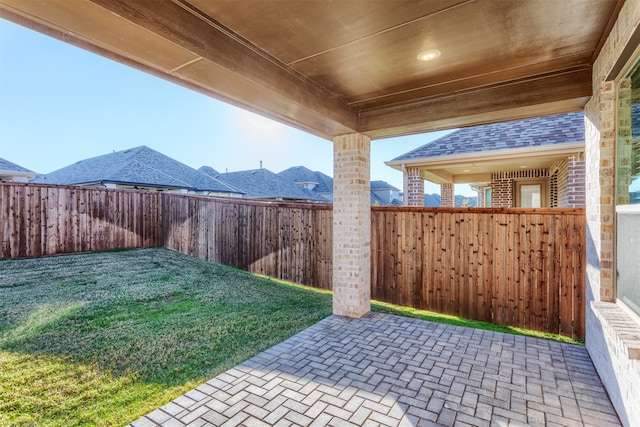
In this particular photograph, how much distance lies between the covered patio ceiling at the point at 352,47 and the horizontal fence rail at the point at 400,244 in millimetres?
1626

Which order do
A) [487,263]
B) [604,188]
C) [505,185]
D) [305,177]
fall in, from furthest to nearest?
1. [305,177]
2. [505,185]
3. [487,263]
4. [604,188]

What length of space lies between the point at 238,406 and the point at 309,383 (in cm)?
63

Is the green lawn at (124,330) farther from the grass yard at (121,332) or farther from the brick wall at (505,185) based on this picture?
the brick wall at (505,185)

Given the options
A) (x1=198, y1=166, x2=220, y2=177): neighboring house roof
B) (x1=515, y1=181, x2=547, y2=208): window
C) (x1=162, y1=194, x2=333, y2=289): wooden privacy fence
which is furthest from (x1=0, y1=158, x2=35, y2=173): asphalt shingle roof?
(x1=515, y1=181, x2=547, y2=208): window

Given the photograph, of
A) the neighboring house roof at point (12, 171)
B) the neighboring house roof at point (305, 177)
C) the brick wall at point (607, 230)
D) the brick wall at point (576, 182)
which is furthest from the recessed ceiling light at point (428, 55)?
the neighboring house roof at point (305, 177)

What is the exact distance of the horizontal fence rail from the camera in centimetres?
398

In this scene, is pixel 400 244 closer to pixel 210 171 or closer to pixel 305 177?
pixel 305 177

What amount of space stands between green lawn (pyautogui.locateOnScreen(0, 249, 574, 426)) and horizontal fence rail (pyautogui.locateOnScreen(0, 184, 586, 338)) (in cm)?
32

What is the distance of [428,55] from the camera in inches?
108

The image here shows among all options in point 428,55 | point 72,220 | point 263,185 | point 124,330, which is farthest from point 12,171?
point 428,55

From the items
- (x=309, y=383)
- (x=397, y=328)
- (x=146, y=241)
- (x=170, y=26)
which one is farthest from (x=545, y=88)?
(x=146, y=241)

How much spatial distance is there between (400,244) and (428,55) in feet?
10.3

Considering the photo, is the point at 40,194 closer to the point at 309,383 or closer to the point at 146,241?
the point at 146,241

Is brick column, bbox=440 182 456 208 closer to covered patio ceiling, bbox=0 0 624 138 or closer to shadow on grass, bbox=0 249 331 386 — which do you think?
shadow on grass, bbox=0 249 331 386
